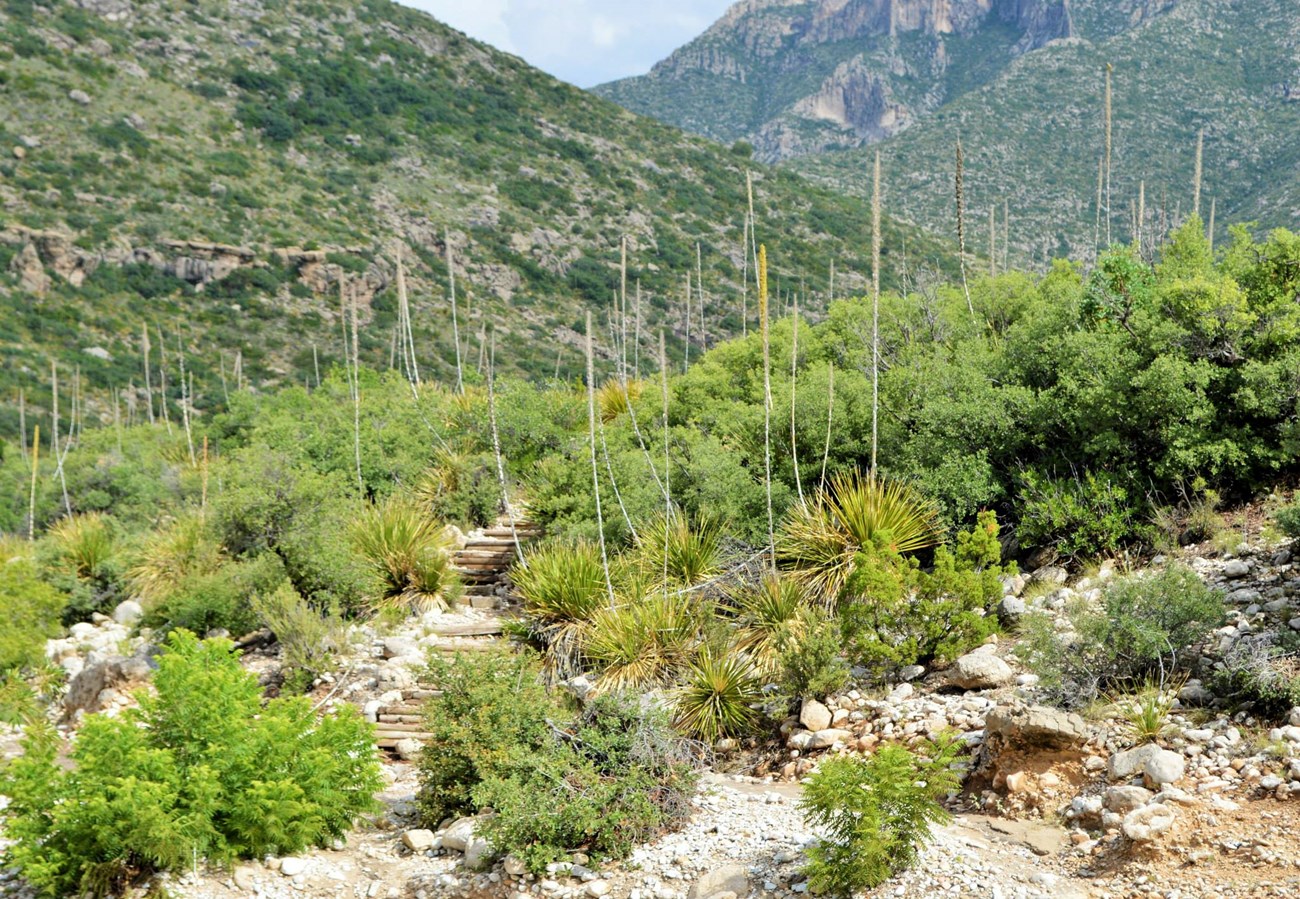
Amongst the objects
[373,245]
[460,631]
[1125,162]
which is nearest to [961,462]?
[460,631]

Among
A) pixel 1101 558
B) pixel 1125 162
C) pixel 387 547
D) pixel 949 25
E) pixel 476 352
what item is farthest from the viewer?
pixel 949 25

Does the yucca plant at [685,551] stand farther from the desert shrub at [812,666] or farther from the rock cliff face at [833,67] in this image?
the rock cliff face at [833,67]

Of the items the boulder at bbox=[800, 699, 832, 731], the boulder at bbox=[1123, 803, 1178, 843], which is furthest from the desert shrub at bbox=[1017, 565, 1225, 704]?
the boulder at bbox=[800, 699, 832, 731]

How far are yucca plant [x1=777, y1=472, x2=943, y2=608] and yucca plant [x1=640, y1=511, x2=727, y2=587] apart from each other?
106 centimetres

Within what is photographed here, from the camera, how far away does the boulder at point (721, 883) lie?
22.7 ft

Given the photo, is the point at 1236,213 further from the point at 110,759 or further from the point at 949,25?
the point at 949,25

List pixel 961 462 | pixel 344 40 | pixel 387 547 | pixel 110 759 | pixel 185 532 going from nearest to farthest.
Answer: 1. pixel 110 759
2. pixel 961 462
3. pixel 387 547
4. pixel 185 532
5. pixel 344 40

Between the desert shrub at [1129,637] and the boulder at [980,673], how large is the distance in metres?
0.58

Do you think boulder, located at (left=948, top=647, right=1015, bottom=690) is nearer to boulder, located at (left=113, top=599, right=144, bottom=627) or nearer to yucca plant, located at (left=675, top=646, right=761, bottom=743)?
yucca plant, located at (left=675, top=646, right=761, bottom=743)

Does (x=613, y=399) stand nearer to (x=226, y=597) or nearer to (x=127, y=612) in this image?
(x=226, y=597)

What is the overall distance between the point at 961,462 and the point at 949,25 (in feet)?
478

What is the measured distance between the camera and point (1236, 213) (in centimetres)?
5181

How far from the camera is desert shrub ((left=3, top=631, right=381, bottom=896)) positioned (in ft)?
23.4

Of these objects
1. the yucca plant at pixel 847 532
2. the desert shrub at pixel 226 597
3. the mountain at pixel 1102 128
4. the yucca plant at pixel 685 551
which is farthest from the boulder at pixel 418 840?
the mountain at pixel 1102 128
